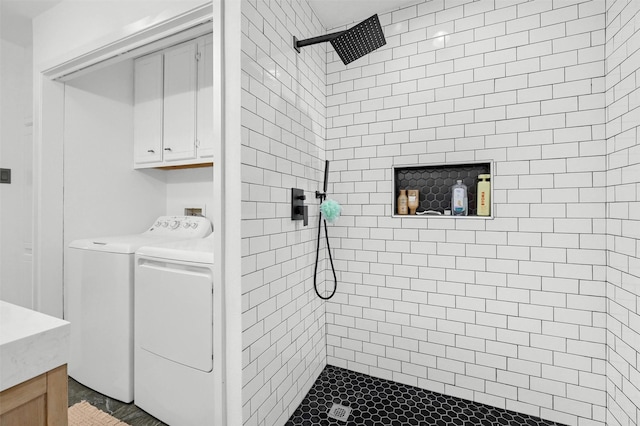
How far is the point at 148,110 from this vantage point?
253cm

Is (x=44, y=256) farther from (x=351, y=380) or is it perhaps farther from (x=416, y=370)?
(x=416, y=370)

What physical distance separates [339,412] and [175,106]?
2437mm

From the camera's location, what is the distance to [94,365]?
1.97 m

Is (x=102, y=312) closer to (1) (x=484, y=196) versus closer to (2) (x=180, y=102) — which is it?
(2) (x=180, y=102)

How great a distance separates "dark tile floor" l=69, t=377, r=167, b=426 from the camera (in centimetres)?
173

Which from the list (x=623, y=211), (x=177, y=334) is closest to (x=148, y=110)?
(x=177, y=334)

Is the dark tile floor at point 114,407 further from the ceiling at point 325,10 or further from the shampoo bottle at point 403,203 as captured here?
the ceiling at point 325,10

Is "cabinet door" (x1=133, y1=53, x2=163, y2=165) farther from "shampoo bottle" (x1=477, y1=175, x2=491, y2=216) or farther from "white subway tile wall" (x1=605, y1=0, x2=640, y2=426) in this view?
"white subway tile wall" (x1=605, y1=0, x2=640, y2=426)

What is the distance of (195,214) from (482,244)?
7.32 feet

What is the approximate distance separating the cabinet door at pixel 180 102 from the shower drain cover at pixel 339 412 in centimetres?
197

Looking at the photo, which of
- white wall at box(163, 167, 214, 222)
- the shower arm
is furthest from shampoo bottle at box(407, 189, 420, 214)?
white wall at box(163, 167, 214, 222)

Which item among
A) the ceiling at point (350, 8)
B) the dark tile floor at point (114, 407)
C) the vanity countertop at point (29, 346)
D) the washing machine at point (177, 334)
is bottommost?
the dark tile floor at point (114, 407)

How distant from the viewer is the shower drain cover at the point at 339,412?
1685 millimetres

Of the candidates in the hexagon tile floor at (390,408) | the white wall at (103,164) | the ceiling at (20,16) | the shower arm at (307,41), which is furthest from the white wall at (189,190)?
the hexagon tile floor at (390,408)
